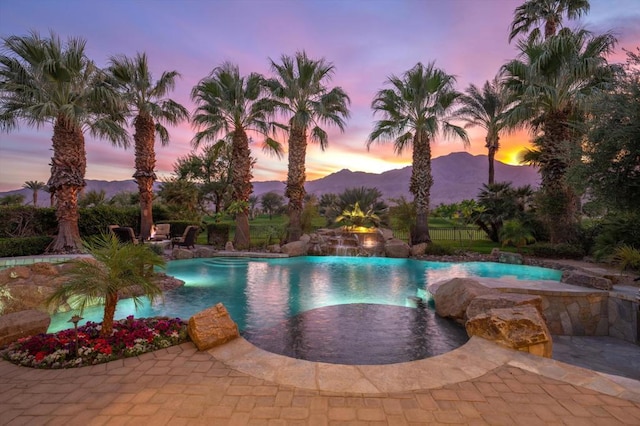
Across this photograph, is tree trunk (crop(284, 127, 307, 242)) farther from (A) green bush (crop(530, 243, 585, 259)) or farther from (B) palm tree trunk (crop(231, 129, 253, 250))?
(A) green bush (crop(530, 243, 585, 259))

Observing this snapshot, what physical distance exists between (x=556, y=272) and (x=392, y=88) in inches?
456

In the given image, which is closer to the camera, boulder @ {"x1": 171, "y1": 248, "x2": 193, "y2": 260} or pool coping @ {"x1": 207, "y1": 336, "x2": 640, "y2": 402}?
pool coping @ {"x1": 207, "y1": 336, "x2": 640, "y2": 402}

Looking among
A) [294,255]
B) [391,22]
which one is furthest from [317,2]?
[294,255]

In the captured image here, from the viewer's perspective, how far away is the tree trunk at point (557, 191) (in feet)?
43.2

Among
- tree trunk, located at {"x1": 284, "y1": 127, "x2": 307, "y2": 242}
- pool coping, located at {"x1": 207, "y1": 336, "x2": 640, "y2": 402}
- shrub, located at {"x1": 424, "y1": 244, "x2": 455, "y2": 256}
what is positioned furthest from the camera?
tree trunk, located at {"x1": 284, "y1": 127, "x2": 307, "y2": 242}

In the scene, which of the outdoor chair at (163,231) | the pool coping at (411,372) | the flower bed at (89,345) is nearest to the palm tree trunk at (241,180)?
the outdoor chair at (163,231)

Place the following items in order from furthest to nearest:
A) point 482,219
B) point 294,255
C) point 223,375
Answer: point 482,219 → point 294,255 → point 223,375

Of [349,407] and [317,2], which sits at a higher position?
[317,2]

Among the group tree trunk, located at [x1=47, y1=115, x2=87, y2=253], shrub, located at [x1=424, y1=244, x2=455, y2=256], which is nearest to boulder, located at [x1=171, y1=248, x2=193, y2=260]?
tree trunk, located at [x1=47, y1=115, x2=87, y2=253]

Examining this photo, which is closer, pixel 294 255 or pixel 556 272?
pixel 556 272

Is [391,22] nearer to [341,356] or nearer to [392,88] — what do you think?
[392,88]

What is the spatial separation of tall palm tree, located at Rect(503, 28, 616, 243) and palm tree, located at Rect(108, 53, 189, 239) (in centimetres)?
1713

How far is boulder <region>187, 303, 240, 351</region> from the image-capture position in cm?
402

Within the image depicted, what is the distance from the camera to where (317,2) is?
38.9 ft
